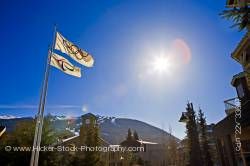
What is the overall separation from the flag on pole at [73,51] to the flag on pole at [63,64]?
0.37 meters

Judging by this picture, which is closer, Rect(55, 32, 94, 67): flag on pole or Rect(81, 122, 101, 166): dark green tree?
Rect(55, 32, 94, 67): flag on pole

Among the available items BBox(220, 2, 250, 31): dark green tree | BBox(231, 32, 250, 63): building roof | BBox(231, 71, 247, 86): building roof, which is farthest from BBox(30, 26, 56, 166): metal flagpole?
BBox(231, 71, 247, 86): building roof

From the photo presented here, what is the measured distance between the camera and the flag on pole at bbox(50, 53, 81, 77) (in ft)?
38.1

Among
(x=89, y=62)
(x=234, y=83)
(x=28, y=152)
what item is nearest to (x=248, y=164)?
(x=234, y=83)

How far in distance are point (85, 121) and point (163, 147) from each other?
49.8m

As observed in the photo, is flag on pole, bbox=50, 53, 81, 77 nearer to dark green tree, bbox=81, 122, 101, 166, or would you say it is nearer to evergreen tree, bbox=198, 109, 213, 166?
dark green tree, bbox=81, 122, 101, 166

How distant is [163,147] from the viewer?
3209 inches

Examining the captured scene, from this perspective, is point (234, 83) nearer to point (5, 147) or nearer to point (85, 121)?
point (5, 147)

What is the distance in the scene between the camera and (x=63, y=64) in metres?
11.8

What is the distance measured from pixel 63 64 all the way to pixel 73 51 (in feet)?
2.84

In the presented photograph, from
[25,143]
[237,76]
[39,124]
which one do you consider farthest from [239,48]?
[25,143]

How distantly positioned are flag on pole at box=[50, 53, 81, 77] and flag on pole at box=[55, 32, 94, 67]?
370 mm

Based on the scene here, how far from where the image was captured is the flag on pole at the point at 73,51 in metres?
11.8

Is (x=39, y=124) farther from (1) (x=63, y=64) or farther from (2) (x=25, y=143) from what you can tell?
(2) (x=25, y=143)
